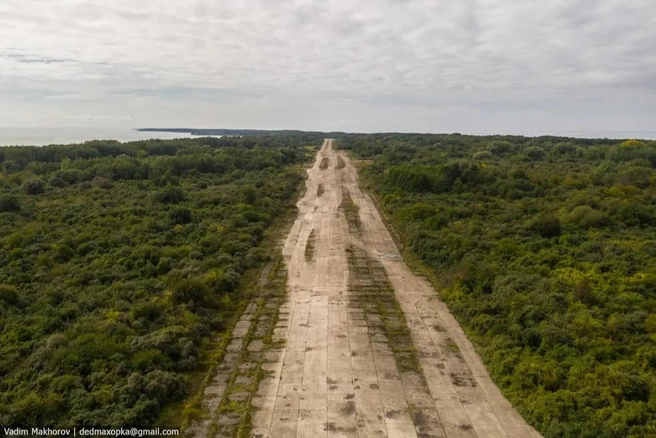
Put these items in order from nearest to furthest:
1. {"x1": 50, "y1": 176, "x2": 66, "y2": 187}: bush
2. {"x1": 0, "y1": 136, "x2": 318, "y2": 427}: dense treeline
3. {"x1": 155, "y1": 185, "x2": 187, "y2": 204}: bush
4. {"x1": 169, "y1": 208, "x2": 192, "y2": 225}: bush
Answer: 1. {"x1": 0, "y1": 136, "x2": 318, "y2": 427}: dense treeline
2. {"x1": 169, "y1": 208, "x2": 192, "y2": 225}: bush
3. {"x1": 155, "y1": 185, "x2": 187, "y2": 204}: bush
4. {"x1": 50, "y1": 176, "x2": 66, "y2": 187}: bush

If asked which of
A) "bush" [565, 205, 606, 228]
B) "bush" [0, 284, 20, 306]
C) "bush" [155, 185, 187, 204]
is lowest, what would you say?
"bush" [0, 284, 20, 306]

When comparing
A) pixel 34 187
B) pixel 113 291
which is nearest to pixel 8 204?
pixel 34 187

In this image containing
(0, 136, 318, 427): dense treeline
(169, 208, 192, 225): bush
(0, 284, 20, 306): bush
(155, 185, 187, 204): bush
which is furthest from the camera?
(155, 185, 187, 204): bush

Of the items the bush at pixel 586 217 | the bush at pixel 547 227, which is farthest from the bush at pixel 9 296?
the bush at pixel 586 217

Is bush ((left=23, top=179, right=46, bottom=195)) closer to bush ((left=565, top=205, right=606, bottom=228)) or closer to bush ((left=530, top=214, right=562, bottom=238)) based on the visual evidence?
bush ((left=530, top=214, right=562, bottom=238))

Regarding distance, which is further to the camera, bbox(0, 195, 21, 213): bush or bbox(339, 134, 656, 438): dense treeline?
bbox(0, 195, 21, 213): bush

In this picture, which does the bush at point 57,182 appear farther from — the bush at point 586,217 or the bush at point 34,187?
the bush at point 586,217

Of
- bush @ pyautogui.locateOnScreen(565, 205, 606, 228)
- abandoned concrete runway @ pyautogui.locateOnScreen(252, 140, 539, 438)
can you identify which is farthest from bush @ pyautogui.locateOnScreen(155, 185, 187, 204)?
bush @ pyautogui.locateOnScreen(565, 205, 606, 228)
